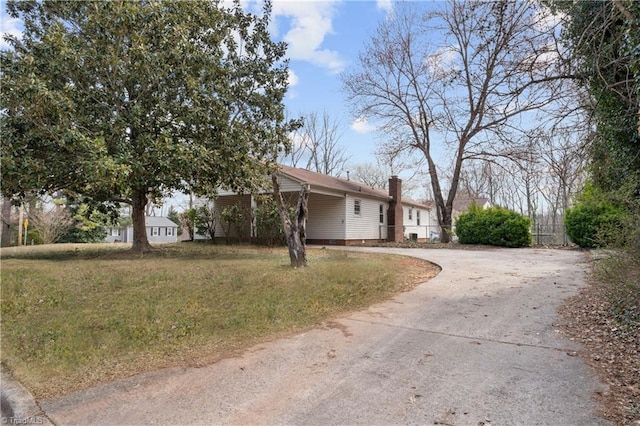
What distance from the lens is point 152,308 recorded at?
6141 mm

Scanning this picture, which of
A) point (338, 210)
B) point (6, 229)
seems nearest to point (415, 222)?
point (338, 210)

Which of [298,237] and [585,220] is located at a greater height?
[585,220]

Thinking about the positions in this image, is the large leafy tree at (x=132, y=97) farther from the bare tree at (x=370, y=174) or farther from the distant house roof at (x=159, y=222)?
the bare tree at (x=370, y=174)

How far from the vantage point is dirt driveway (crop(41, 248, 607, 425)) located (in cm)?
303

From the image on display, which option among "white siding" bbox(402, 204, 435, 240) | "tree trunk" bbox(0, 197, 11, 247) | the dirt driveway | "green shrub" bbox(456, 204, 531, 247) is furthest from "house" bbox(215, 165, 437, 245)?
the dirt driveway

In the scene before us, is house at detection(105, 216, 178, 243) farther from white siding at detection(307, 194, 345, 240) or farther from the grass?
the grass

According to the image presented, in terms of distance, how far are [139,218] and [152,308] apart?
7515mm

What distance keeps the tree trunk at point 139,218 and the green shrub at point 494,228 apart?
1381cm

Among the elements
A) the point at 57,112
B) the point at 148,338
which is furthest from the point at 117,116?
the point at 148,338

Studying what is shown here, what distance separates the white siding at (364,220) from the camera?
20438mm

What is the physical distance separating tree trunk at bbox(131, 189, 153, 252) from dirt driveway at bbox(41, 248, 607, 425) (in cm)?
926

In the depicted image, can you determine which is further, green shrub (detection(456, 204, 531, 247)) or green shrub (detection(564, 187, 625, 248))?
green shrub (detection(456, 204, 531, 247))

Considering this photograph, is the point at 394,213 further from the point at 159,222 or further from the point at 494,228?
the point at 159,222

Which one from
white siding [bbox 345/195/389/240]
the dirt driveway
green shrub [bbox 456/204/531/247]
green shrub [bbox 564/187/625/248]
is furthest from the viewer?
white siding [bbox 345/195/389/240]
